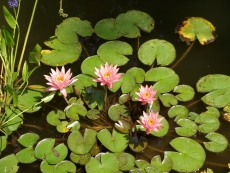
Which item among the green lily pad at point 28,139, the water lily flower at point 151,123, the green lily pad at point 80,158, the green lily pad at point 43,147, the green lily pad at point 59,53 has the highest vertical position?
the green lily pad at point 59,53

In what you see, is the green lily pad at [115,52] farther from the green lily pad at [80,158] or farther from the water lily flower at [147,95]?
the green lily pad at [80,158]

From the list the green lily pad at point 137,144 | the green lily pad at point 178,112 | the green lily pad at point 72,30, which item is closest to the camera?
the green lily pad at point 137,144

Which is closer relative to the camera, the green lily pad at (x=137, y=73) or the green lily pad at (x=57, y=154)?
the green lily pad at (x=57, y=154)

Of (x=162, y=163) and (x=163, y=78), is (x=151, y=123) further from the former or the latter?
(x=163, y=78)

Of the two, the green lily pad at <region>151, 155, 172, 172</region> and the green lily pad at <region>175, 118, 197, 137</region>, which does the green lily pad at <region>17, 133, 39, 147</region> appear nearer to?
the green lily pad at <region>151, 155, 172, 172</region>

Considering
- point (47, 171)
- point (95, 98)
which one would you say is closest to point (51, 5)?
point (95, 98)

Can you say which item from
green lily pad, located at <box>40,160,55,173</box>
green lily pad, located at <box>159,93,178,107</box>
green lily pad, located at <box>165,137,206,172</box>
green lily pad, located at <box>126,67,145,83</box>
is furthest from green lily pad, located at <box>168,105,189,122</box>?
green lily pad, located at <box>40,160,55,173</box>

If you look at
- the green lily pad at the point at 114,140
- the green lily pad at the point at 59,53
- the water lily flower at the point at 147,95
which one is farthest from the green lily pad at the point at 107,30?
the green lily pad at the point at 114,140

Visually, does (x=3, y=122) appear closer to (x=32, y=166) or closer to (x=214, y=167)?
(x=32, y=166)
